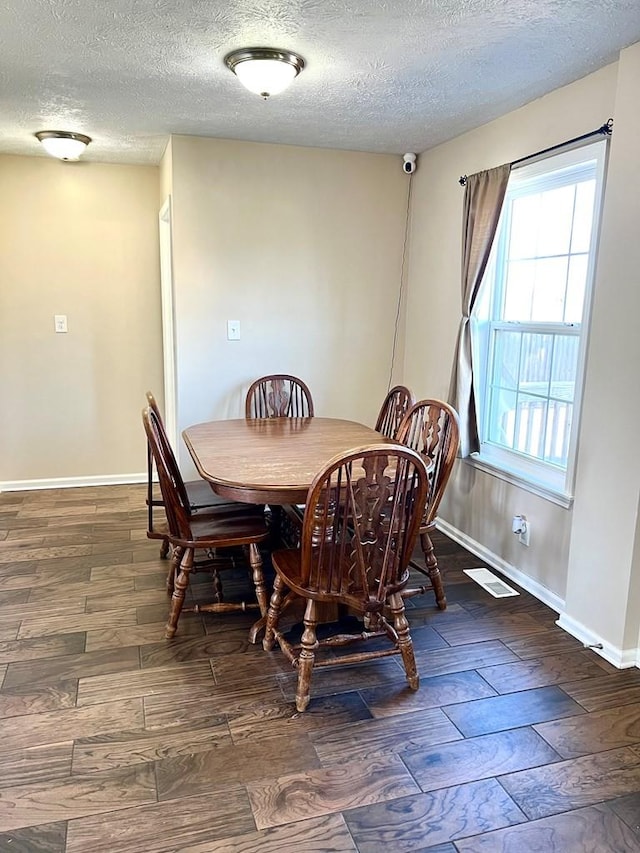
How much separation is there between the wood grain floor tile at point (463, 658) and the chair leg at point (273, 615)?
0.57 meters

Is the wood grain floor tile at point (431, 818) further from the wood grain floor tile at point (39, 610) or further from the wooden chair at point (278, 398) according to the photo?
the wooden chair at point (278, 398)

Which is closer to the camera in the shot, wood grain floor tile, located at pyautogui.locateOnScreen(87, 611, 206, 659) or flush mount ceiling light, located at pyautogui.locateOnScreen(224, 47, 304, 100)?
flush mount ceiling light, located at pyautogui.locateOnScreen(224, 47, 304, 100)

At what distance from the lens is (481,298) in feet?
10.9

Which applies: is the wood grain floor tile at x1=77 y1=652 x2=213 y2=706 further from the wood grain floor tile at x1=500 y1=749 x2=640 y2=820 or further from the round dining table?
the wood grain floor tile at x1=500 y1=749 x2=640 y2=820

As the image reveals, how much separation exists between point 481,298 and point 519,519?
1.18 metres

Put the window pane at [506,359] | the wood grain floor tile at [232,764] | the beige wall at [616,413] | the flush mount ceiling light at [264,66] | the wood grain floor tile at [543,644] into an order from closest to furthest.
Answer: the wood grain floor tile at [232,764], the beige wall at [616,413], the flush mount ceiling light at [264,66], the wood grain floor tile at [543,644], the window pane at [506,359]

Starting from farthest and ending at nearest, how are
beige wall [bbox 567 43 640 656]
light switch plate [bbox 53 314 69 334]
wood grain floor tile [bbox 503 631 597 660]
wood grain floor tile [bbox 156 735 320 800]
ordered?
light switch plate [bbox 53 314 69 334] < wood grain floor tile [bbox 503 631 597 660] < beige wall [bbox 567 43 640 656] < wood grain floor tile [bbox 156 735 320 800]

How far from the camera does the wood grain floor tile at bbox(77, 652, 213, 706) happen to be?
7.11ft

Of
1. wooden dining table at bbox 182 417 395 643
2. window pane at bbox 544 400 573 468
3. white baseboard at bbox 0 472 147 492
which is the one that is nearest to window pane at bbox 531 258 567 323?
window pane at bbox 544 400 573 468

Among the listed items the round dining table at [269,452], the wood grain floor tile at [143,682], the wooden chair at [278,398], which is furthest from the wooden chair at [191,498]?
the wooden chair at [278,398]

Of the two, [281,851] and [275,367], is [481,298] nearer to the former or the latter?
[275,367]

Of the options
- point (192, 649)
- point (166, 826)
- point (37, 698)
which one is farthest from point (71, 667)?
point (166, 826)

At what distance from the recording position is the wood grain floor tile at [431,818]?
1.60 m

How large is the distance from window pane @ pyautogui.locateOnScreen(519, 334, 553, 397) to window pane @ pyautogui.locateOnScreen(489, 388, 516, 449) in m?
0.13
